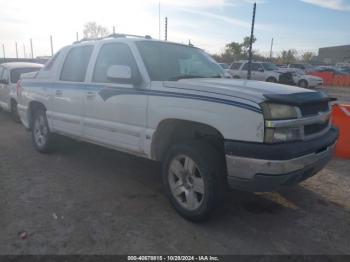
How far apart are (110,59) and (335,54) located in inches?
3956

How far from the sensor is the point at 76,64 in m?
5.16

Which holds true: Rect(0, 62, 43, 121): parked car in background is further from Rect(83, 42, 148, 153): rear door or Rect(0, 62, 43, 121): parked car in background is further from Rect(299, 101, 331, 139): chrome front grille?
Rect(299, 101, 331, 139): chrome front grille

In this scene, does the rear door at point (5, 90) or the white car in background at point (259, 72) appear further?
the white car in background at point (259, 72)

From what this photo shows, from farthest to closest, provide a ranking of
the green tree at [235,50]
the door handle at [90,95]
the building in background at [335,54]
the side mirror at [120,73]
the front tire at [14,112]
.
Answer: the building in background at [335,54] → the green tree at [235,50] → the front tire at [14,112] → the door handle at [90,95] → the side mirror at [120,73]

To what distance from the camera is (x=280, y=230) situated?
11.2 feet

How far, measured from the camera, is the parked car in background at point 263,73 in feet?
67.2

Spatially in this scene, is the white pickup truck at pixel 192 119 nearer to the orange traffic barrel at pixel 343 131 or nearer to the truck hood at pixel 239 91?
the truck hood at pixel 239 91

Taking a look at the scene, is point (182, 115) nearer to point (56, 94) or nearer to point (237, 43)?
point (56, 94)

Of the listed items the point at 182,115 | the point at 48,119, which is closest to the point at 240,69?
the point at 48,119

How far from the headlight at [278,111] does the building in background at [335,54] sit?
298 ft

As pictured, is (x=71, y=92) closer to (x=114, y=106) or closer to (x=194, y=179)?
(x=114, y=106)

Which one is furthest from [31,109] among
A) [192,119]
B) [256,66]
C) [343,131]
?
[256,66]

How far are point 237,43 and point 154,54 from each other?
6136 centimetres

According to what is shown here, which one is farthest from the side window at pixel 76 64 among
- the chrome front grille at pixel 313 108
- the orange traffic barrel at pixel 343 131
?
the orange traffic barrel at pixel 343 131
